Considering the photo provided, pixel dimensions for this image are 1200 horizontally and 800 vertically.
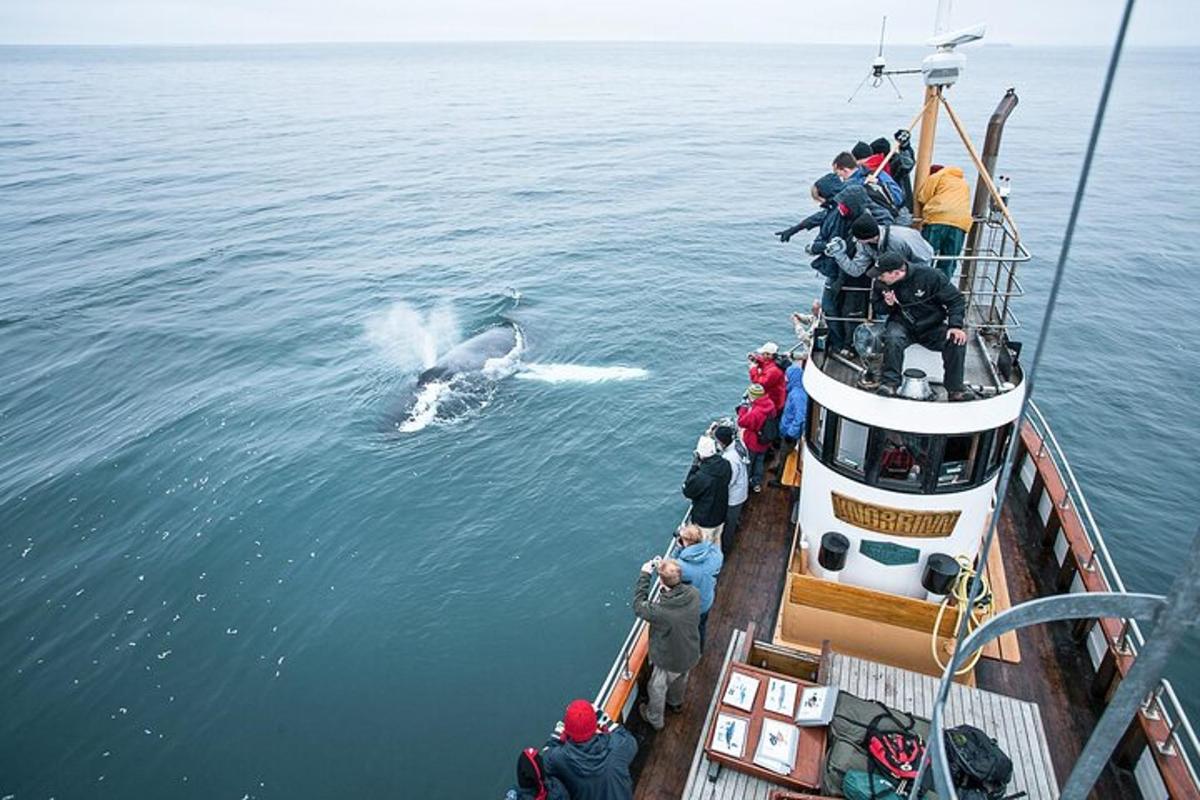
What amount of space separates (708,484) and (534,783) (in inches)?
195

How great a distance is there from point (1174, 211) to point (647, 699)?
60455mm

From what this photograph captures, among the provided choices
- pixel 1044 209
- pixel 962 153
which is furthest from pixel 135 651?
pixel 962 153

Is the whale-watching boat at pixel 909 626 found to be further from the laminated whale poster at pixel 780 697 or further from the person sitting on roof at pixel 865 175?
the person sitting on roof at pixel 865 175

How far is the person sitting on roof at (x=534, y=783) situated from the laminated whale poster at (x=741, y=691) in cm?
230

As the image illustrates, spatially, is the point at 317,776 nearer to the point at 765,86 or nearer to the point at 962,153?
the point at 962,153

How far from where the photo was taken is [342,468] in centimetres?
2192

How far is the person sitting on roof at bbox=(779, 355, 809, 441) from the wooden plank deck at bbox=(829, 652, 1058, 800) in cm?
447

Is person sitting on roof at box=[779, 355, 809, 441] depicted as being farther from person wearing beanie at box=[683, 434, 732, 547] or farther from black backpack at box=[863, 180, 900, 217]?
black backpack at box=[863, 180, 900, 217]

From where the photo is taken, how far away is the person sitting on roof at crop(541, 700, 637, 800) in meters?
6.57

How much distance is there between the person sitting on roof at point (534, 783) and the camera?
6.57 m

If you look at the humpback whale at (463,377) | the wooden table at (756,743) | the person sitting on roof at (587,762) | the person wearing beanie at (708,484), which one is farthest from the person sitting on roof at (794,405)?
the humpback whale at (463,377)

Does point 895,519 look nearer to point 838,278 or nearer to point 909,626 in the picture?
point 909,626

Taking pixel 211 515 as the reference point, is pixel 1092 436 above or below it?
below

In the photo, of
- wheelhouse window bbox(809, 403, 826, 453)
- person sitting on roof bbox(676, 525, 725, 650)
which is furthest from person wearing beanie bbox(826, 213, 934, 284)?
person sitting on roof bbox(676, 525, 725, 650)
